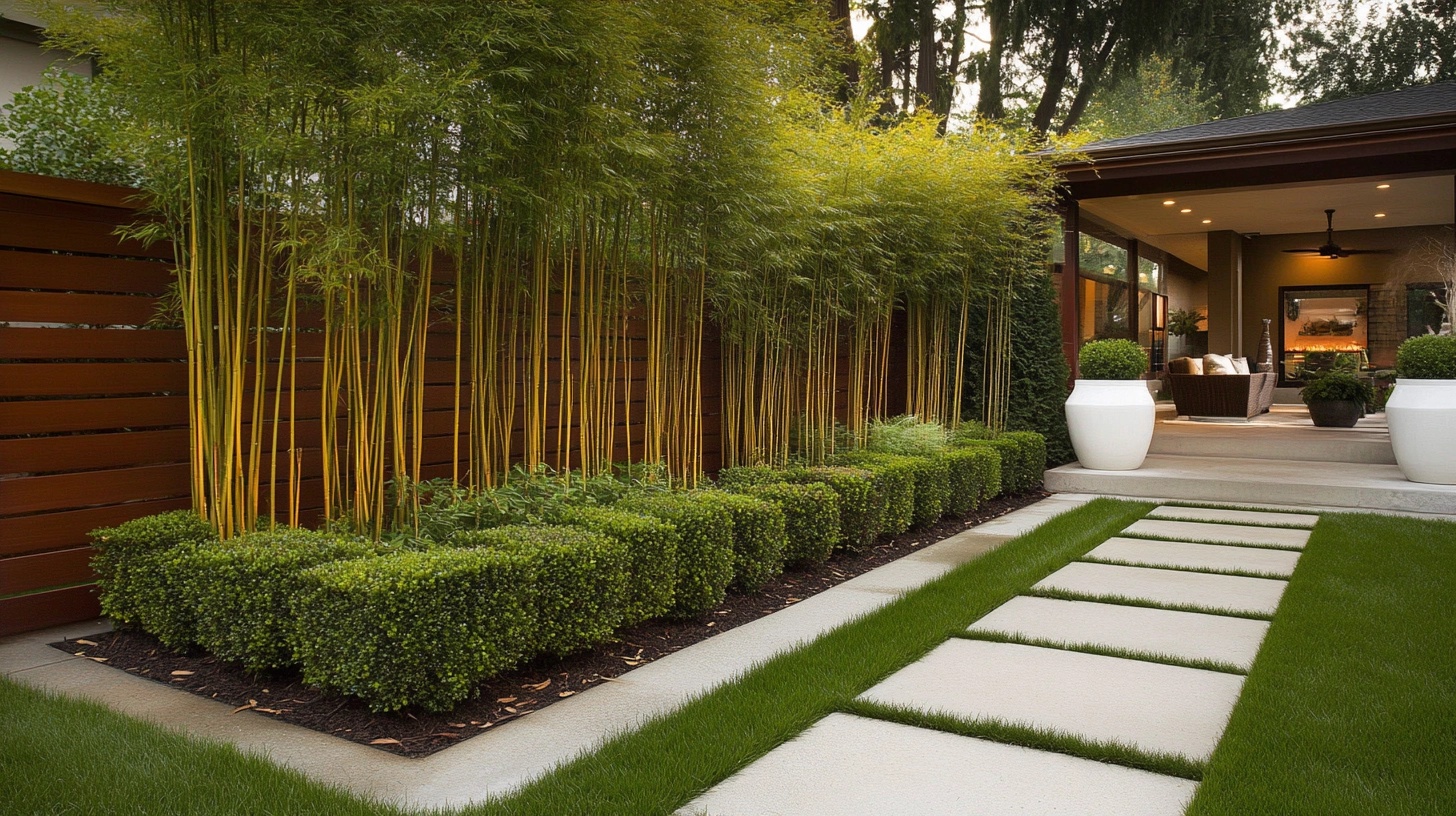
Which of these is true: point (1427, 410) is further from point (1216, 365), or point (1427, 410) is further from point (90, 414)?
point (90, 414)

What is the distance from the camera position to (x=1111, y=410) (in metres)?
6.70

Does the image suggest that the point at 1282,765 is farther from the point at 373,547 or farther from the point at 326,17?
the point at 326,17

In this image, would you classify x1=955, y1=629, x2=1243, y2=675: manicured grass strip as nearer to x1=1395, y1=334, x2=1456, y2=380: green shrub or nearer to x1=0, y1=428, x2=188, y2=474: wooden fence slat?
x1=0, y1=428, x2=188, y2=474: wooden fence slat

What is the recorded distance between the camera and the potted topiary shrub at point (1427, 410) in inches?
222

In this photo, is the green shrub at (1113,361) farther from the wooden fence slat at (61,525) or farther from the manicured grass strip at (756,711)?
the wooden fence slat at (61,525)

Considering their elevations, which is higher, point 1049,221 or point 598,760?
point 1049,221

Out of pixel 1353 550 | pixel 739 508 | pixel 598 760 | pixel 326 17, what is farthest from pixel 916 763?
pixel 1353 550

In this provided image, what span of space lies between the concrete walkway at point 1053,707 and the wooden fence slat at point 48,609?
2.43 metres

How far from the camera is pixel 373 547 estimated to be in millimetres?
2740

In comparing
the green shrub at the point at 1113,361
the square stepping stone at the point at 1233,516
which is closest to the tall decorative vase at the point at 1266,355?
the green shrub at the point at 1113,361

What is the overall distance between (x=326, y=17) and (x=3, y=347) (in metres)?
1.47

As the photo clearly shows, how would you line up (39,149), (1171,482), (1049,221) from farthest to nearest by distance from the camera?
(1049,221) → (1171,482) → (39,149)

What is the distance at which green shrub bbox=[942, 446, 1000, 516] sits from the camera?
5.34 metres

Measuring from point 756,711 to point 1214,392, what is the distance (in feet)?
29.3
